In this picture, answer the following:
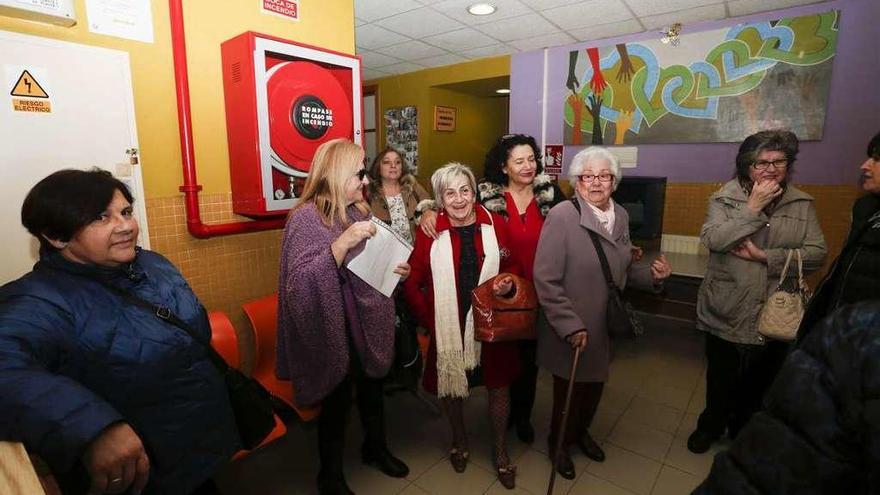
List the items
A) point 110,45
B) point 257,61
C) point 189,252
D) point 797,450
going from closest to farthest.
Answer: point 797,450, point 110,45, point 257,61, point 189,252

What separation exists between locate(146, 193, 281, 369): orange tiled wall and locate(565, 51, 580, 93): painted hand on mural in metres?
3.48

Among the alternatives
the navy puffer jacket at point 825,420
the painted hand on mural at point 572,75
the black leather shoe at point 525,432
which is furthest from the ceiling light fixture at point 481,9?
the navy puffer jacket at point 825,420

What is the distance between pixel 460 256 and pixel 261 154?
100 cm

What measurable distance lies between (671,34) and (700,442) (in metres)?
3.48

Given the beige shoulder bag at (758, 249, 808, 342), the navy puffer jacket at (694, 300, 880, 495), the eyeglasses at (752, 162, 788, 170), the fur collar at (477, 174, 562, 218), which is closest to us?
the navy puffer jacket at (694, 300, 880, 495)

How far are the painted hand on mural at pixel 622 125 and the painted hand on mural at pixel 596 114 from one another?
161mm

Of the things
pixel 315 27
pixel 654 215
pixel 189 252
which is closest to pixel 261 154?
pixel 189 252

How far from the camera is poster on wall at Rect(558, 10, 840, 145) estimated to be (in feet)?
11.4

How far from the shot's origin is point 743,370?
2162 millimetres

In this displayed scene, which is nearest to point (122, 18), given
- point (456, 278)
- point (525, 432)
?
point (456, 278)

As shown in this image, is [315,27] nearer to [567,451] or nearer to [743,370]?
[567,451]

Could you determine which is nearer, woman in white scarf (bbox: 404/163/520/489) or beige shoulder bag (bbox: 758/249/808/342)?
beige shoulder bag (bbox: 758/249/808/342)


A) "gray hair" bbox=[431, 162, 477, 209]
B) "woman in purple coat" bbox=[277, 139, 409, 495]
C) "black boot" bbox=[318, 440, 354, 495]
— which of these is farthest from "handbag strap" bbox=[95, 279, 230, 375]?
"gray hair" bbox=[431, 162, 477, 209]

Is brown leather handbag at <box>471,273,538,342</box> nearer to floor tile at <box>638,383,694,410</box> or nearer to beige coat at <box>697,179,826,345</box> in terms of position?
beige coat at <box>697,179,826,345</box>
